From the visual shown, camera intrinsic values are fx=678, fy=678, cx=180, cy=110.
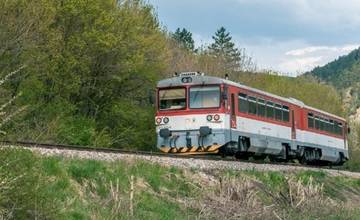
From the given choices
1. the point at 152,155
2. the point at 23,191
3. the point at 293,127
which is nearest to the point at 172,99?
the point at 152,155

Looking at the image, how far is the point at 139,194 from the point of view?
45.6ft

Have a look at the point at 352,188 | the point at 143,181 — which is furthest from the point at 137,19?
the point at 143,181

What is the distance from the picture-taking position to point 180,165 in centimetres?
1767

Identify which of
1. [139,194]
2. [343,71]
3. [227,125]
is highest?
[343,71]

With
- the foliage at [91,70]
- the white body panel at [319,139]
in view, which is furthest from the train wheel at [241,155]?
the foliage at [91,70]

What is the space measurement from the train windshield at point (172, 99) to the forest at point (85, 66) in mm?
4183

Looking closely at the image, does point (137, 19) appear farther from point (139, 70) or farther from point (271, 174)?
point (271, 174)

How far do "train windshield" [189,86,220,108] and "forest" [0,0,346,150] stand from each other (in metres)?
5.24

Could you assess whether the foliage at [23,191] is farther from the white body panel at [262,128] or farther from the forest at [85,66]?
the white body panel at [262,128]

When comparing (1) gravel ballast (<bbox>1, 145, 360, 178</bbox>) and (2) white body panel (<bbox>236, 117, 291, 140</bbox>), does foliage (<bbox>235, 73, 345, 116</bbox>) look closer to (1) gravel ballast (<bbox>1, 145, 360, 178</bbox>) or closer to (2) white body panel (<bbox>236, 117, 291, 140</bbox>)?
(2) white body panel (<bbox>236, 117, 291, 140</bbox>)

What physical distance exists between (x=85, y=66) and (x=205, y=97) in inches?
320

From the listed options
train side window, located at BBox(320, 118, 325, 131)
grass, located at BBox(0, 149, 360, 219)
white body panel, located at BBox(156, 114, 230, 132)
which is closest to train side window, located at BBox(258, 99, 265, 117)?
white body panel, located at BBox(156, 114, 230, 132)

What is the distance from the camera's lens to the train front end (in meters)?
23.6

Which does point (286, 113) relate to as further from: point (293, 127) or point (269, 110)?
point (269, 110)
